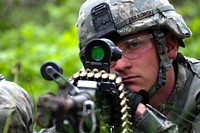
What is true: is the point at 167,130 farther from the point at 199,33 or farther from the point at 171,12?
the point at 199,33

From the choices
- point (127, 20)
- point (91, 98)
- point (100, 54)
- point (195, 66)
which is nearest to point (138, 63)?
point (127, 20)

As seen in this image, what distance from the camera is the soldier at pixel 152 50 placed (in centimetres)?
558

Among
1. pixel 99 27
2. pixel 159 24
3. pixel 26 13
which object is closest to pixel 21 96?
pixel 99 27

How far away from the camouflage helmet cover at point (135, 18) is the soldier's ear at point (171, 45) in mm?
55

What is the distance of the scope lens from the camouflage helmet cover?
3.79ft

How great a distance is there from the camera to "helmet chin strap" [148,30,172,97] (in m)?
5.69

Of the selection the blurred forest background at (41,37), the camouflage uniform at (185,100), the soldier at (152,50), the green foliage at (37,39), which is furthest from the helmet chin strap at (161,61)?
the green foliage at (37,39)

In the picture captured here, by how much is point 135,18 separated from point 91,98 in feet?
6.29

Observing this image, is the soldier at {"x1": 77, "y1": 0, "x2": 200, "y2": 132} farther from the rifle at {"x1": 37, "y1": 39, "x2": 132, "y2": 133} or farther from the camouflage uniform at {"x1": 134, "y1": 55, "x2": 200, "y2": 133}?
the rifle at {"x1": 37, "y1": 39, "x2": 132, "y2": 133}

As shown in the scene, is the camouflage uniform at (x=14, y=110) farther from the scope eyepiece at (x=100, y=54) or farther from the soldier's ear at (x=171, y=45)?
the soldier's ear at (x=171, y=45)

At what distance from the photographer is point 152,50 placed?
5.75 metres

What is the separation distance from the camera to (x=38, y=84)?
32.4 feet

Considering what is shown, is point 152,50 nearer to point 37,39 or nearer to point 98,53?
point 98,53

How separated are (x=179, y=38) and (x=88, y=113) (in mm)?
2427
